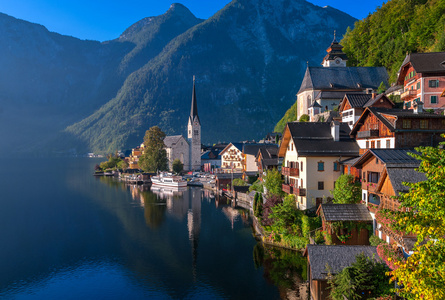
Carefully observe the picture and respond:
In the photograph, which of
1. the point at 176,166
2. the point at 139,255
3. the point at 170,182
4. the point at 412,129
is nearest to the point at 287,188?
the point at 412,129

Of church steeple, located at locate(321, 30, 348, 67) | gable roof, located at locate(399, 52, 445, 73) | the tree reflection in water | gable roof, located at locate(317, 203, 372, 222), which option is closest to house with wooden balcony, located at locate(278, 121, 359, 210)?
the tree reflection in water

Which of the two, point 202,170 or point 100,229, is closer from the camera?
point 100,229

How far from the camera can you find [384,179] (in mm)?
26562

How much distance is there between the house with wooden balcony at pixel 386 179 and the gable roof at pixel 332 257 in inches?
78.3

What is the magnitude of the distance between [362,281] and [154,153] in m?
100

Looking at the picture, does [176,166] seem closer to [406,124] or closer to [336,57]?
[336,57]

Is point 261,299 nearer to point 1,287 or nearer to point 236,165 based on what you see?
point 1,287

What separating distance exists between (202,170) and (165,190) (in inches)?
1530

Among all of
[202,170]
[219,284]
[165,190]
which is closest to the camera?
[219,284]

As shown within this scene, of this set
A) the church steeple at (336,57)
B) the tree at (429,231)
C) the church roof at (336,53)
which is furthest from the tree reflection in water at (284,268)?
the church roof at (336,53)

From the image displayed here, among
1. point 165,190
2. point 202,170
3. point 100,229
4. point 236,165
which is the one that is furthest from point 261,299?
point 202,170

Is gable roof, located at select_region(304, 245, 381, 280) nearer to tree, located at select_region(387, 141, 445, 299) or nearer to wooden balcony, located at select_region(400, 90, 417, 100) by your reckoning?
Result: tree, located at select_region(387, 141, 445, 299)

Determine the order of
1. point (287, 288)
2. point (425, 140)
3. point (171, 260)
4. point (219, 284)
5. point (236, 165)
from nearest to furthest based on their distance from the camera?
1. point (287, 288)
2. point (219, 284)
3. point (425, 140)
4. point (171, 260)
5. point (236, 165)

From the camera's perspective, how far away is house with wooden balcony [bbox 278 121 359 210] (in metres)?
39.5
